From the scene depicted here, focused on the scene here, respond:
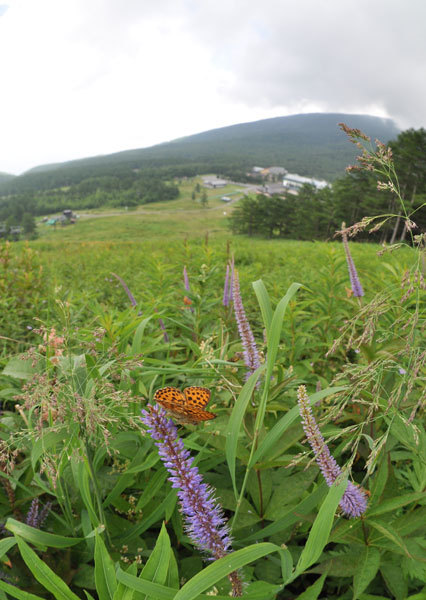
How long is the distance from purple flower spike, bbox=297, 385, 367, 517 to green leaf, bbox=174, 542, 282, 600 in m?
0.25

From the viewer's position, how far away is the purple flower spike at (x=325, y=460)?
905 millimetres

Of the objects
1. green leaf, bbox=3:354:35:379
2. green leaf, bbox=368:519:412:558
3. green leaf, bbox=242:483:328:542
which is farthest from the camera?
green leaf, bbox=3:354:35:379

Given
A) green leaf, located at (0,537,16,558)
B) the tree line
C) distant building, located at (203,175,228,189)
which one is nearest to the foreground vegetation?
green leaf, located at (0,537,16,558)

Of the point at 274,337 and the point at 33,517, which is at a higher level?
the point at 274,337

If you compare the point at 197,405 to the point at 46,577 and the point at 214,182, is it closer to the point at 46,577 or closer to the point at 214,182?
the point at 46,577

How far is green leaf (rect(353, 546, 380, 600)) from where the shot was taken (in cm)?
107

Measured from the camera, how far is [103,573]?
0.97 metres

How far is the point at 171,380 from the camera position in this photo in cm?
220

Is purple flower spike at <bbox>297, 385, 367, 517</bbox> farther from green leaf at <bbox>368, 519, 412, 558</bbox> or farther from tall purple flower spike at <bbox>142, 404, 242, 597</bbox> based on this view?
tall purple flower spike at <bbox>142, 404, 242, 597</bbox>

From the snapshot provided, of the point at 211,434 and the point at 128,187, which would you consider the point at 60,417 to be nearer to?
the point at 211,434

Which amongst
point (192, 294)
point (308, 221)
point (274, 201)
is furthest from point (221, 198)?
point (192, 294)

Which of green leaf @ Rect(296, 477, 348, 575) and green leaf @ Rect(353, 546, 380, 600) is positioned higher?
green leaf @ Rect(296, 477, 348, 575)

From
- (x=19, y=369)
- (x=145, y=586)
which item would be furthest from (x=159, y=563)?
(x=19, y=369)

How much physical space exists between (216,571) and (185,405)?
0.42m
